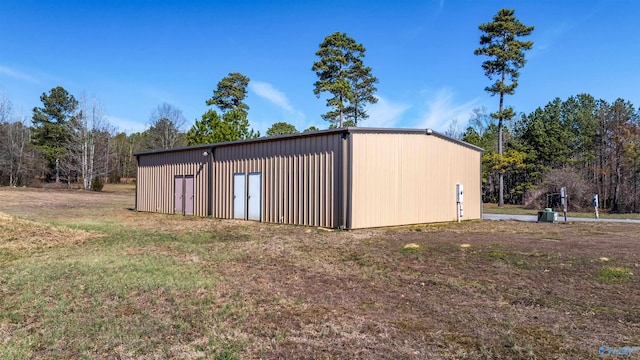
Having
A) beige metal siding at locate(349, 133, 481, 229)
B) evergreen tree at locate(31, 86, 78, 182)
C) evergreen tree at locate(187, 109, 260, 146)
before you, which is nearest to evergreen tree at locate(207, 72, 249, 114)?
evergreen tree at locate(187, 109, 260, 146)

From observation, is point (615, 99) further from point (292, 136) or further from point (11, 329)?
point (11, 329)

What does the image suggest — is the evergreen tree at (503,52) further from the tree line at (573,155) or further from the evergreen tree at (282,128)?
the evergreen tree at (282,128)

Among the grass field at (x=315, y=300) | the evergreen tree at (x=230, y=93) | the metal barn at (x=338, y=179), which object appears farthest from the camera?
the evergreen tree at (x=230, y=93)

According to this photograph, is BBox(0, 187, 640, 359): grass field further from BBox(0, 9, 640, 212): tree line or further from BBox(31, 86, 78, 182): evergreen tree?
BBox(31, 86, 78, 182): evergreen tree

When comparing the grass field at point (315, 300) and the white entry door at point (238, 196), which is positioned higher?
the white entry door at point (238, 196)

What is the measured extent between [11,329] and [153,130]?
48326 mm

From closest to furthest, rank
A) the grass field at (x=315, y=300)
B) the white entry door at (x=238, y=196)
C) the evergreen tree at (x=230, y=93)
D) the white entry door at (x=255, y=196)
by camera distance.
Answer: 1. the grass field at (x=315, y=300)
2. the white entry door at (x=255, y=196)
3. the white entry door at (x=238, y=196)
4. the evergreen tree at (x=230, y=93)

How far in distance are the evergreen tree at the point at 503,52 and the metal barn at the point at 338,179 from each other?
15358 mm

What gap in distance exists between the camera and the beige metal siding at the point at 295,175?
11.8 meters

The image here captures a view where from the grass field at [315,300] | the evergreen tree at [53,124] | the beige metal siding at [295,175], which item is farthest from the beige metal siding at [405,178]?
the evergreen tree at [53,124]

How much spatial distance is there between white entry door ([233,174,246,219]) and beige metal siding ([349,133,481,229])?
5.23m

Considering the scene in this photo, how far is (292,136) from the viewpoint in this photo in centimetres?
1275

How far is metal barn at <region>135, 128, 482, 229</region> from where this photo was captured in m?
11.6

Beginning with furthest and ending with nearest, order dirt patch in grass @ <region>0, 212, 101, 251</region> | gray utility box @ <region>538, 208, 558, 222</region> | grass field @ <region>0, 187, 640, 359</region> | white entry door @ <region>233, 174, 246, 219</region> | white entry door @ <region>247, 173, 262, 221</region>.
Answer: white entry door @ <region>233, 174, 246, 219</region>, gray utility box @ <region>538, 208, 558, 222</region>, white entry door @ <region>247, 173, 262, 221</region>, dirt patch in grass @ <region>0, 212, 101, 251</region>, grass field @ <region>0, 187, 640, 359</region>
